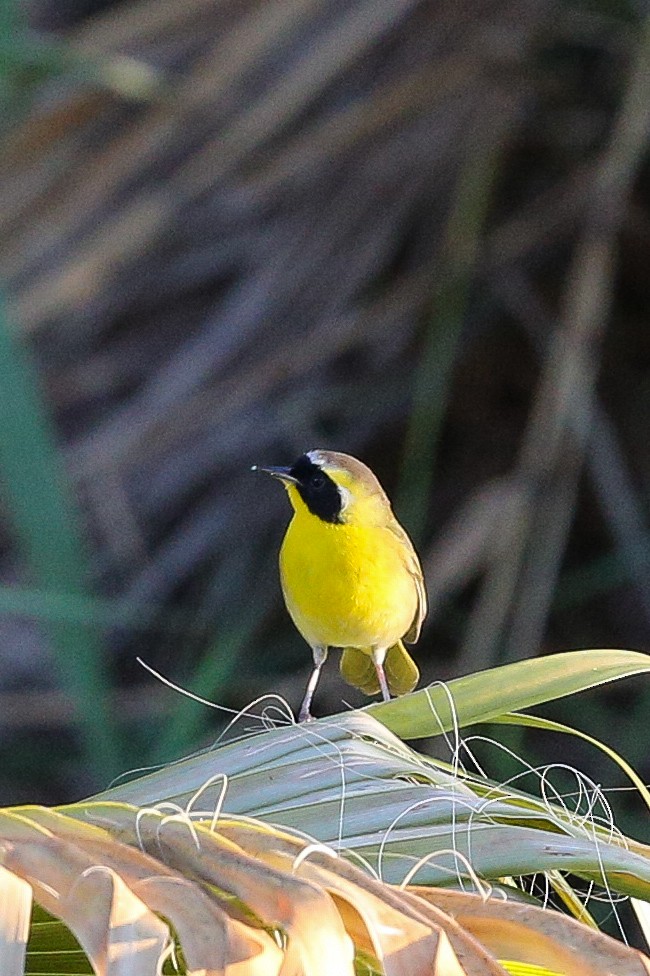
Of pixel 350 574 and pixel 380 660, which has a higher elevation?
pixel 350 574

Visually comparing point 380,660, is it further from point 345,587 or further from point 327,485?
point 327,485

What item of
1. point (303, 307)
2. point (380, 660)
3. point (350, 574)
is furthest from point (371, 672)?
point (303, 307)

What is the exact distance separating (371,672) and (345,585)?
0.24m

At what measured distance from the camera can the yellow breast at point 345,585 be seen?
82.0 inches

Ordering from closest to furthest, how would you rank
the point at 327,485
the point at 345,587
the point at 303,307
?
the point at 345,587
the point at 327,485
the point at 303,307

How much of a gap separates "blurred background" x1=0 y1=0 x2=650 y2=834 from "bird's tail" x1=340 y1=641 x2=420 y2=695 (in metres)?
0.93

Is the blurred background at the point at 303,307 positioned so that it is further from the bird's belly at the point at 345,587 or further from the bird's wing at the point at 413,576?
the bird's belly at the point at 345,587

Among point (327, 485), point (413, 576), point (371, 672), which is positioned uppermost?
point (327, 485)

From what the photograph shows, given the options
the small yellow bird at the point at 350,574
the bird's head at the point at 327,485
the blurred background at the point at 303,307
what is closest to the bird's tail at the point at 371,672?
the small yellow bird at the point at 350,574

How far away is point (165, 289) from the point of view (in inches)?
147

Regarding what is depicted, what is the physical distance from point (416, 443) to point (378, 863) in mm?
2806

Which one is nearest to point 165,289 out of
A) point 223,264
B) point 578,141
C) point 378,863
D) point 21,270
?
point 223,264

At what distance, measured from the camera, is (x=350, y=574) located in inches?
83.6

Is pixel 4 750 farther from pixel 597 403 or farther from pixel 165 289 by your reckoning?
pixel 597 403
